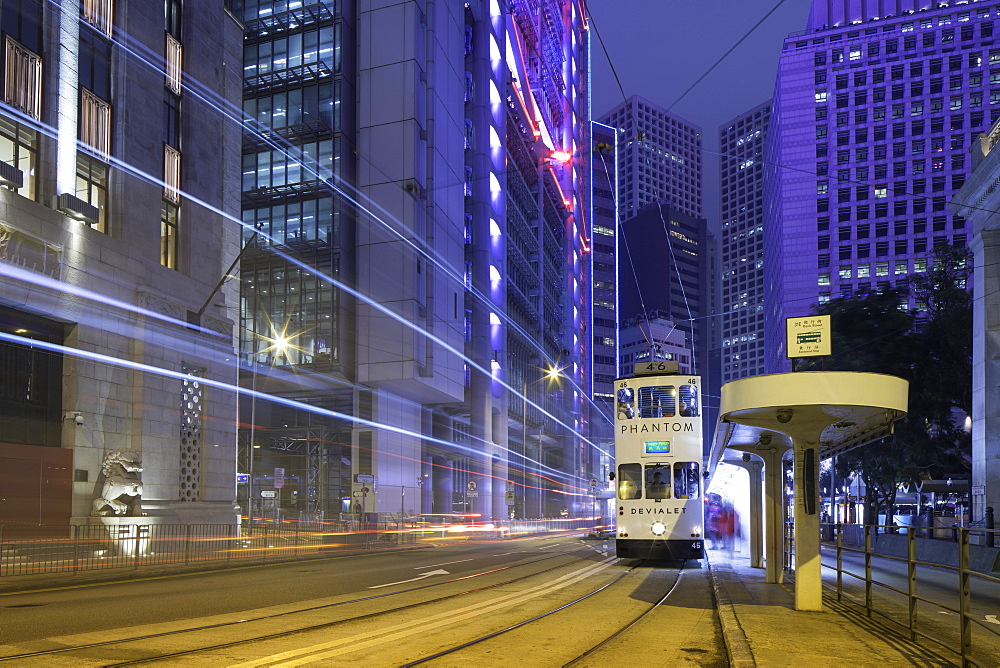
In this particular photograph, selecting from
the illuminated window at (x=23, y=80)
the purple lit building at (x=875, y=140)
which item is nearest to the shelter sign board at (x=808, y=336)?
the illuminated window at (x=23, y=80)

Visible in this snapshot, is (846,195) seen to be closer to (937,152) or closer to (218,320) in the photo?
(937,152)

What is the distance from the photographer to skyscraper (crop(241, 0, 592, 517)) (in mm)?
49344

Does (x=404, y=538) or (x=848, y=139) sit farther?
(x=848, y=139)

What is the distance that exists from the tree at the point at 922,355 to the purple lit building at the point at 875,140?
264 ft

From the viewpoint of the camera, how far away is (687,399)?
23.0 meters

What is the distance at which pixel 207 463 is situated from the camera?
32.2m

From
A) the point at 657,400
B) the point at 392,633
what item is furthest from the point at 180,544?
the point at 392,633

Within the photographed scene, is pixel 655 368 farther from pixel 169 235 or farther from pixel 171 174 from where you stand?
pixel 171 174

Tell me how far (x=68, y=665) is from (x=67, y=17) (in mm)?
23555

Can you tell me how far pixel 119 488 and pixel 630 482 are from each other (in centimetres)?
1468

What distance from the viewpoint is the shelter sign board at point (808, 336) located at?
1208cm

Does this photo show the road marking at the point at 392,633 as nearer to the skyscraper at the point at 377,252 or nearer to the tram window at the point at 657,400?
the tram window at the point at 657,400

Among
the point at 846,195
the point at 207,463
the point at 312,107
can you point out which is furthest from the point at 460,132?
the point at 846,195

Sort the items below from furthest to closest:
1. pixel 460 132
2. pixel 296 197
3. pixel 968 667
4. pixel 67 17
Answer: pixel 460 132, pixel 296 197, pixel 67 17, pixel 968 667
